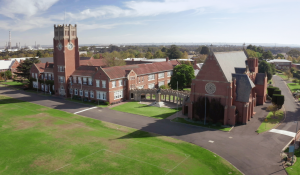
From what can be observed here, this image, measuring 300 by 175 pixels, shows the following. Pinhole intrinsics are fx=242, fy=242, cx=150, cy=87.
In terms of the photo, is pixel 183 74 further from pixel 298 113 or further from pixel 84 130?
pixel 84 130

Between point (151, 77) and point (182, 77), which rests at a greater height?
point (182, 77)

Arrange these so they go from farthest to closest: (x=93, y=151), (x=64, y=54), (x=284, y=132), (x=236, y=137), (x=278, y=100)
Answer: (x=64, y=54) < (x=278, y=100) < (x=284, y=132) < (x=236, y=137) < (x=93, y=151)

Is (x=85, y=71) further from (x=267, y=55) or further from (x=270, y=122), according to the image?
(x=267, y=55)

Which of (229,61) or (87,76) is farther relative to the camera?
(87,76)

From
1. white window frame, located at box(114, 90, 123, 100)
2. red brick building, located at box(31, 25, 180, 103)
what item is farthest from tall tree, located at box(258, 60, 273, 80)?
white window frame, located at box(114, 90, 123, 100)

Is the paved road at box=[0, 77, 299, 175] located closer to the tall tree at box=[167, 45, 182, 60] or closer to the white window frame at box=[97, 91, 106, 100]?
the white window frame at box=[97, 91, 106, 100]

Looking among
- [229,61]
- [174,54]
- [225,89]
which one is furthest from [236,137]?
[174,54]

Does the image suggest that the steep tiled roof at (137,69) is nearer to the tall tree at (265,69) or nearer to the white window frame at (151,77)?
the white window frame at (151,77)
